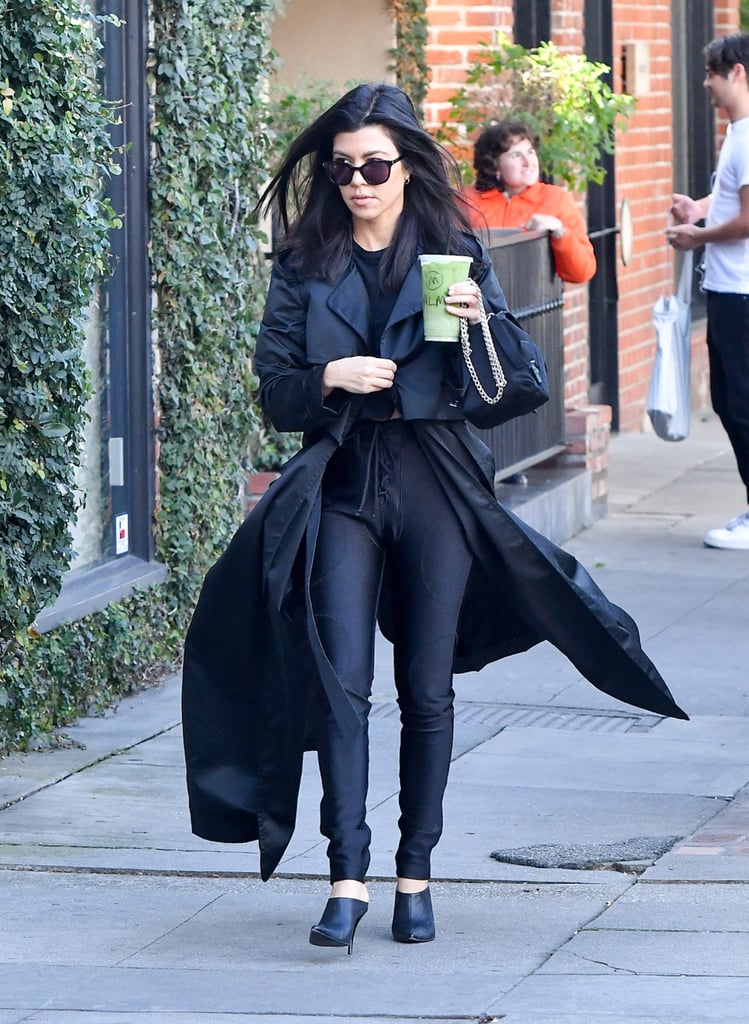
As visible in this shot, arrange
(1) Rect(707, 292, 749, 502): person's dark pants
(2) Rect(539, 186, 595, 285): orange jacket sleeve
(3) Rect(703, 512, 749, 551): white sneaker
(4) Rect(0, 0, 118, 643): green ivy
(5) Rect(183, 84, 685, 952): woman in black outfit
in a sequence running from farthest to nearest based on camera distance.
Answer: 1. (3) Rect(703, 512, 749, 551): white sneaker
2. (2) Rect(539, 186, 595, 285): orange jacket sleeve
3. (1) Rect(707, 292, 749, 502): person's dark pants
4. (4) Rect(0, 0, 118, 643): green ivy
5. (5) Rect(183, 84, 685, 952): woman in black outfit

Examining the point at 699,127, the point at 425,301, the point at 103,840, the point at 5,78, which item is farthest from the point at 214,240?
the point at 699,127

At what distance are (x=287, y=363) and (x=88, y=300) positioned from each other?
5.47ft

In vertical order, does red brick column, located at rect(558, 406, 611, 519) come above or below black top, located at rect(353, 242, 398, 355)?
below

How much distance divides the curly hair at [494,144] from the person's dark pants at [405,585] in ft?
15.5

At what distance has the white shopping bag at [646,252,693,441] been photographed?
9.42 meters

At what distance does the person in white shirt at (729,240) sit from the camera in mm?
9109

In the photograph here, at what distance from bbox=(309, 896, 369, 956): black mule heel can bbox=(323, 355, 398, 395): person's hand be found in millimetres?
1059

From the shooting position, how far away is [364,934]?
183 inches

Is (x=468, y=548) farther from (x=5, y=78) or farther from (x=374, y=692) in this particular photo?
Answer: (x=374, y=692)

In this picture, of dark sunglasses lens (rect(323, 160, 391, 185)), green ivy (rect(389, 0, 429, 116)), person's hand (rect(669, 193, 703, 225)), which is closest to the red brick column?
person's hand (rect(669, 193, 703, 225))

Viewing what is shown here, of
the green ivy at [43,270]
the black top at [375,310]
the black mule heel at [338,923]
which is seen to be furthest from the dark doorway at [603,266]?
the black mule heel at [338,923]

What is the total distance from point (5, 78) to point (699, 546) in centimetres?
493

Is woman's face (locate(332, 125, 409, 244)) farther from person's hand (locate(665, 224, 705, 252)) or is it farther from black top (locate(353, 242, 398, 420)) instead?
person's hand (locate(665, 224, 705, 252))

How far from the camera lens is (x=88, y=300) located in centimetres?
612
